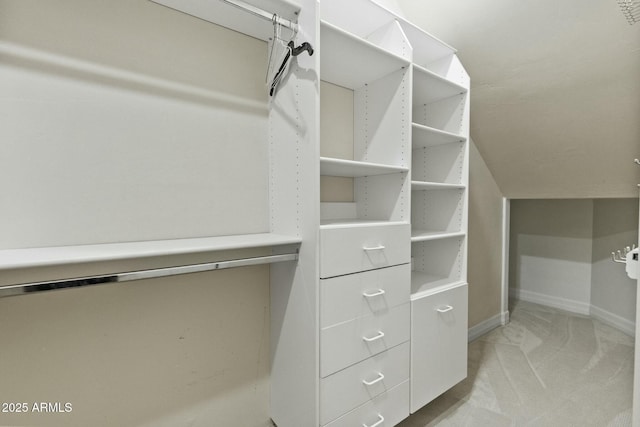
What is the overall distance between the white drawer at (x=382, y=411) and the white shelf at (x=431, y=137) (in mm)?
1315

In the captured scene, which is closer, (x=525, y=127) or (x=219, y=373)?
(x=219, y=373)

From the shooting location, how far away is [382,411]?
4.56 ft

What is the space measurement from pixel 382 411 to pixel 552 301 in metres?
3.13

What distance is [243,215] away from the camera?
1.42 meters

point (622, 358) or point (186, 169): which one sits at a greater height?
point (186, 169)

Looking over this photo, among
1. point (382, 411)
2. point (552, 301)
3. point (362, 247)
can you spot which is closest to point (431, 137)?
point (362, 247)

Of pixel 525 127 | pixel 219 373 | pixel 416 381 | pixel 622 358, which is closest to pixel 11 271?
pixel 219 373

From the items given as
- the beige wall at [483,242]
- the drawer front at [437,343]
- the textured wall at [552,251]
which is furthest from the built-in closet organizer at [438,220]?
the textured wall at [552,251]

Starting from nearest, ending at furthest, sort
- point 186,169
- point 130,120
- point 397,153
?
1. point 130,120
2. point 186,169
3. point 397,153

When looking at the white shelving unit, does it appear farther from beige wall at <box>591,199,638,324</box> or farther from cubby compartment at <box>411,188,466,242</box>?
beige wall at <box>591,199,638,324</box>

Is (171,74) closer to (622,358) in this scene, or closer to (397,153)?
(397,153)

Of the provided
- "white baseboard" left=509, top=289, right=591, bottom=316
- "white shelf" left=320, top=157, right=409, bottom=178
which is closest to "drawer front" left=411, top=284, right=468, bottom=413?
"white shelf" left=320, top=157, right=409, bottom=178

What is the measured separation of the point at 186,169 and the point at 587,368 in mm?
2961

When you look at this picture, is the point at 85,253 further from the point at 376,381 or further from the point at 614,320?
the point at 614,320
